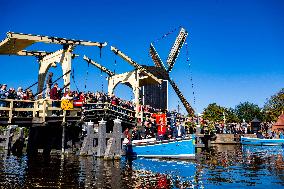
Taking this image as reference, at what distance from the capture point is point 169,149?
18.3 metres

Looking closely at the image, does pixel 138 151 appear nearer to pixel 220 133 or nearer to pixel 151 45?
pixel 220 133

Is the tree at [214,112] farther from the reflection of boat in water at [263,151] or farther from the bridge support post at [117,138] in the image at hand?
the bridge support post at [117,138]

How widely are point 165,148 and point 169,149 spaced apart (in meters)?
0.24

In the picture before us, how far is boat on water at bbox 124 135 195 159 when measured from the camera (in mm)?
17953

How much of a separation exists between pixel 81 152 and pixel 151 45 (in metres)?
32.5

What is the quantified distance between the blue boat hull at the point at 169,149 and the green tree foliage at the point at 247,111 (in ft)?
250

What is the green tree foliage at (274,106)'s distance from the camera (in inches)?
2861

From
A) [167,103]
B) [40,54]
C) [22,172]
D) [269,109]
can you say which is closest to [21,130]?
[40,54]

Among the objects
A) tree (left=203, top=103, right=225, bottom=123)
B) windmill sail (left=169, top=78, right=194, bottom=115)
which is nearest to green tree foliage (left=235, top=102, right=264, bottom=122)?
tree (left=203, top=103, right=225, bottom=123)

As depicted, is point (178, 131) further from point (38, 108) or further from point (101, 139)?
point (38, 108)

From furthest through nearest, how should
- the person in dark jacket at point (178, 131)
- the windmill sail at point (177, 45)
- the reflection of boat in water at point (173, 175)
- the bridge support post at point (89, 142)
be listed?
1. the windmill sail at point (177, 45)
2. the person in dark jacket at point (178, 131)
3. the bridge support post at point (89, 142)
4. the reflection of boat in water at point (173, 175)

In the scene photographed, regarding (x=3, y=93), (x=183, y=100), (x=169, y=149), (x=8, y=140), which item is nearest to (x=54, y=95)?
(x=3, y=93)

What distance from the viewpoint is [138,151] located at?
19.2 m

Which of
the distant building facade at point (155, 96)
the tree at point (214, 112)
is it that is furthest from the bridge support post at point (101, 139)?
the tree at point (214, 112)
